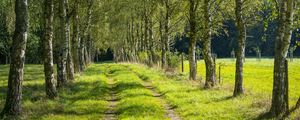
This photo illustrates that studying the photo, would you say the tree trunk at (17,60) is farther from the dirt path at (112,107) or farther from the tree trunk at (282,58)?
the tree trunk at (282,58)

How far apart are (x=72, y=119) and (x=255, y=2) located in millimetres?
19708

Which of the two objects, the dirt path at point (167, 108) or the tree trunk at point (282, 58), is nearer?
the tree trunk at point (282, 58)

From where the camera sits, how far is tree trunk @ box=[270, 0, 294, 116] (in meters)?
18.3

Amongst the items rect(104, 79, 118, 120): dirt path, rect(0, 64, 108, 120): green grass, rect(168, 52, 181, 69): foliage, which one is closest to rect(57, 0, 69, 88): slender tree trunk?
rect(0, 64, 108, 120): green grass

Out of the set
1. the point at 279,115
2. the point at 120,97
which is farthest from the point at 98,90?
the point at 279,115

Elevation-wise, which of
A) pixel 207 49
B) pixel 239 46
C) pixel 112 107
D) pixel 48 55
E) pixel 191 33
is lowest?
pixel 112 107

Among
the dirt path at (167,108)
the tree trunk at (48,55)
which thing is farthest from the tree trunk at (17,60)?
the dirt path at (167,108)

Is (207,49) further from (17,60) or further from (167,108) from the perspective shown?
(17,60)

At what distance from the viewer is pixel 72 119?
19266 mm

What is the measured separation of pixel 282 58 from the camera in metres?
18.5

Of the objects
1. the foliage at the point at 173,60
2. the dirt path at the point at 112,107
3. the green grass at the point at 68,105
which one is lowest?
the dirt path at the point at 112,107

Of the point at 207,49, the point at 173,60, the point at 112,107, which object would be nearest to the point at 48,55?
the point at 112,107

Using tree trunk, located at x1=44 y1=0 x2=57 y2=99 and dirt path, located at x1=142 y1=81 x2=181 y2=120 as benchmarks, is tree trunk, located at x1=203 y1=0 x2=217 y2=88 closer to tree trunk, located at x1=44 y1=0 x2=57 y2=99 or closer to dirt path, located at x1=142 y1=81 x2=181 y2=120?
dirt path, located at x1=142 y1=81 x2=181 y2=120

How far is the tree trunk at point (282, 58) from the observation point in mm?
18312
